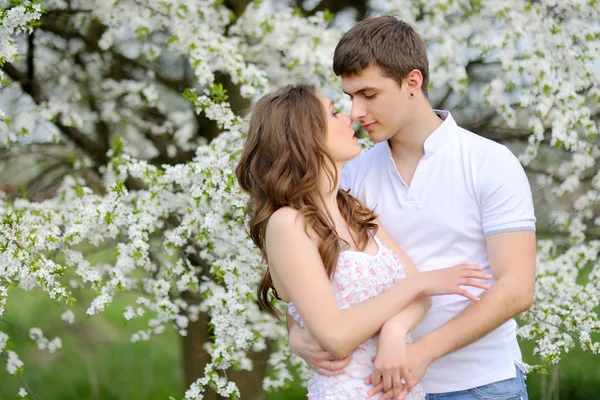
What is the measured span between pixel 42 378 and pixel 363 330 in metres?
6.46

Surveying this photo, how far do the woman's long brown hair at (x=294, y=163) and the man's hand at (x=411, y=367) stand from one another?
0.33m

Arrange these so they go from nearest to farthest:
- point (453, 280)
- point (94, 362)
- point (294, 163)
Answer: point (453, 280) < point (294, 163) < point (94, 362)

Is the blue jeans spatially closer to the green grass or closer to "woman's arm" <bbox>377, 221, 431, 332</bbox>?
"woman's arm" <bbox>377, 221, 431, 332</bbox>

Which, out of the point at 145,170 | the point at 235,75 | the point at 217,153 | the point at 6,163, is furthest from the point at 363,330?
the point at 6,163

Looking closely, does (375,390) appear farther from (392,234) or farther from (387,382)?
(392,234)

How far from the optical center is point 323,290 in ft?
7.63

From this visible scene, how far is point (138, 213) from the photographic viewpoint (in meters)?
4.18

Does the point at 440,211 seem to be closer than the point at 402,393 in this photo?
No

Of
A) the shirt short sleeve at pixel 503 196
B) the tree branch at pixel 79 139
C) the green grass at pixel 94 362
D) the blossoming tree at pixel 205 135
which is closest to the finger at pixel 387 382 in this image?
the shirt short sleeve at pixel 503 196

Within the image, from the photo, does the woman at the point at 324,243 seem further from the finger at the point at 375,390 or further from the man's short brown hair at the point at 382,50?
the man's short brown hair at the point at 382,50

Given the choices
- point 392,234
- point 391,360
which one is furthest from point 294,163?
point 391,360

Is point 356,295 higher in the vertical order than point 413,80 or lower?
lower

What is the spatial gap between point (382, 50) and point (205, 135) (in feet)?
12.0

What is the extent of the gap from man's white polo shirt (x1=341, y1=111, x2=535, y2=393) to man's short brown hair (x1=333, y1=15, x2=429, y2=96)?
259mm
